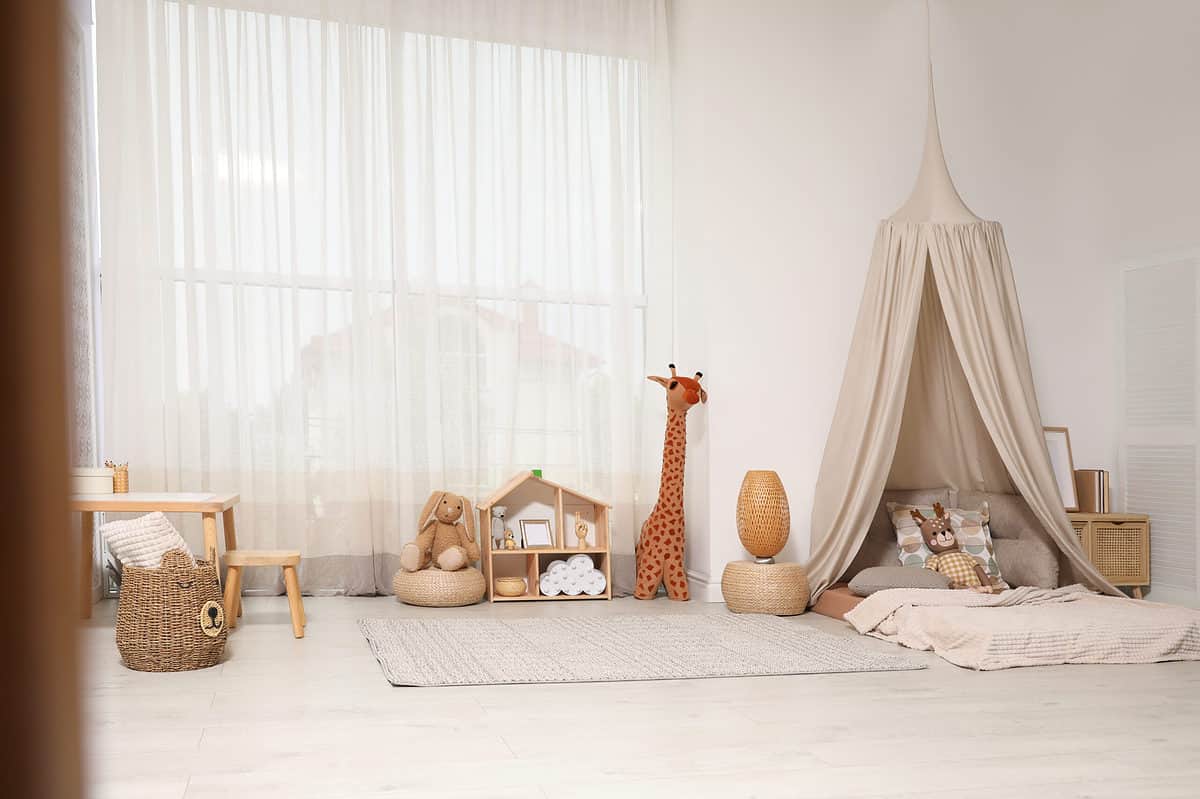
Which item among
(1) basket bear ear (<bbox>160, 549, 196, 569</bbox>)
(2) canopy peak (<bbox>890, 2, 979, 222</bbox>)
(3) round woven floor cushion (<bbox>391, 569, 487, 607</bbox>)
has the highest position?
(2) canopy peak (<bbox>890, 2, 979, 222</bbox>)

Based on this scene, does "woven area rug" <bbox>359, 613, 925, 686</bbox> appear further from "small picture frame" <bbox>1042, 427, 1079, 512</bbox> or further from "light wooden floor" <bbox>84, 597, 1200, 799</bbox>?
"small picture frame" <bbox>1042, 427, 1079, 512</bbox>

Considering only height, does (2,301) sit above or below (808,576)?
above

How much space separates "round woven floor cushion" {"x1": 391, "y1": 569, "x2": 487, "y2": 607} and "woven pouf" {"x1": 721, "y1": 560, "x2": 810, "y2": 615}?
3.87 feet

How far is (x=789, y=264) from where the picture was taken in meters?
5.34

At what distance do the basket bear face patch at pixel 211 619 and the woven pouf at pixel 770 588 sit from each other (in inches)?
88.7

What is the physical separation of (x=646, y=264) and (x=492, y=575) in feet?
5.88

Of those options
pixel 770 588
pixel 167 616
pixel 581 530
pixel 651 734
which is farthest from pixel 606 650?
pixel 581 530

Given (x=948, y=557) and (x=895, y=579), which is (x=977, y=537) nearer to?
(x=948, y=557)

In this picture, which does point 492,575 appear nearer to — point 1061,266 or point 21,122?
point 1061,266

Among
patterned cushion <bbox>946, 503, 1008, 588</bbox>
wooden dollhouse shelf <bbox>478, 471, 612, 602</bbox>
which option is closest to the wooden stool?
wooden dollhouse shelf <bbox>478, 471, 612, 602</bbox>

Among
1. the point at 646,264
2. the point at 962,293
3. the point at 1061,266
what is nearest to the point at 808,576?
the point at 962,293

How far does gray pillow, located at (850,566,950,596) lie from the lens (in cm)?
439

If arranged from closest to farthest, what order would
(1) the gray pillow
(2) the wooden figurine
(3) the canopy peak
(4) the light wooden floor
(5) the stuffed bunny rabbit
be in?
(4) the light wooden floor < (1) the gray pillow < (5) the stuffed bunny rabbit < (3) the canopy peak < (2) the wooden figurine

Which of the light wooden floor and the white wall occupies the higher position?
the white wall
